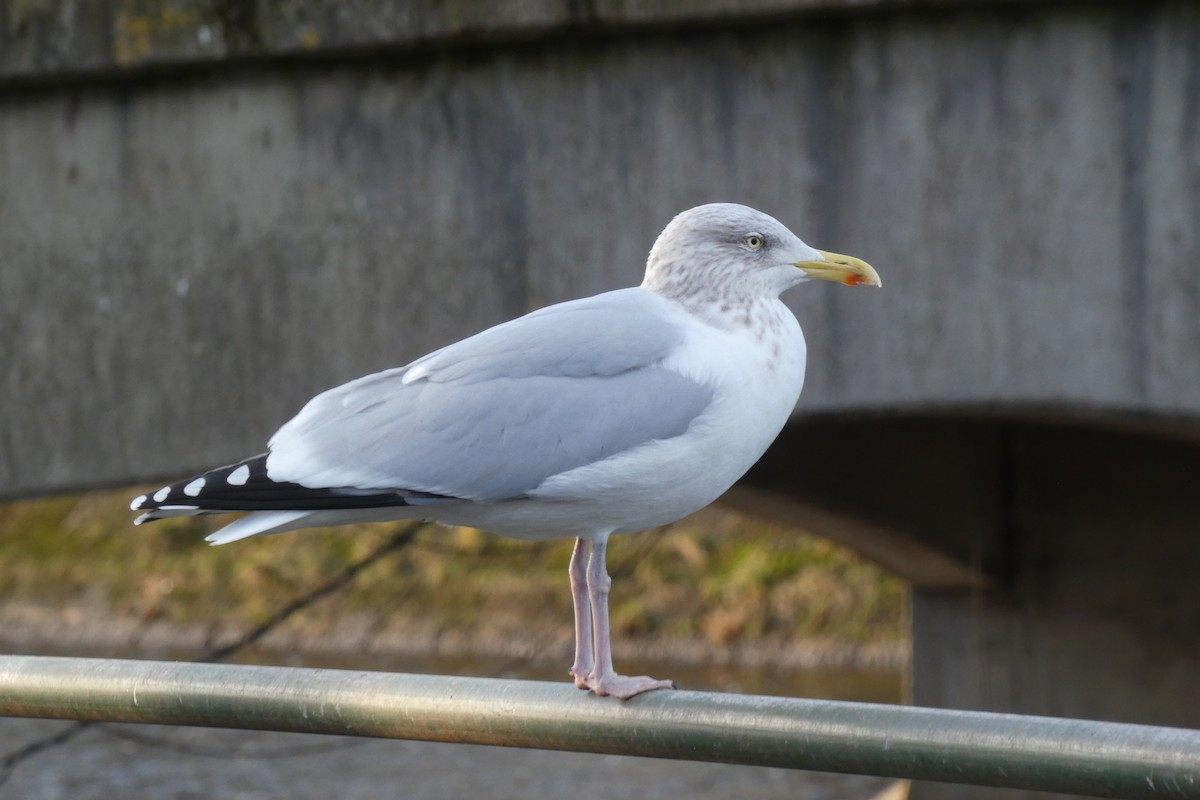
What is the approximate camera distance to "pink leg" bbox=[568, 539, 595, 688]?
111 inches

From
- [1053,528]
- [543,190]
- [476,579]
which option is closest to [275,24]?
[543,190]

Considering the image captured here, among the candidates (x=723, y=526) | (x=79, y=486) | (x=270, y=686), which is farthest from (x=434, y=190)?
(x=723, y=526)

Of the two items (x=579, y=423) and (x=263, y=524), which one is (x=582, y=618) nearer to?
(x=579, y=423)

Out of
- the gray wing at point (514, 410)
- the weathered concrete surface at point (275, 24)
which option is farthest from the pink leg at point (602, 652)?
the weathered concrete surface at point (275, 24)

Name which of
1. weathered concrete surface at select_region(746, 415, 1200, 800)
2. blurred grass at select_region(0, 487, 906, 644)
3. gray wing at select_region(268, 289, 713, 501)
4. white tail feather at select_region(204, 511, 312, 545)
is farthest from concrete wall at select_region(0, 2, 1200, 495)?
blurred grass at select_region(0, 487, 906, 644)

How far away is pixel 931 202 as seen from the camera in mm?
4871

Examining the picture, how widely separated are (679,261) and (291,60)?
2409mm

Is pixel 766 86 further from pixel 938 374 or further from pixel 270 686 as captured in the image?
pixel 270 686

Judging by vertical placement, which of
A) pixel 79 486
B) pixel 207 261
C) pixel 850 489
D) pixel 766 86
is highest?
pixel 766 86

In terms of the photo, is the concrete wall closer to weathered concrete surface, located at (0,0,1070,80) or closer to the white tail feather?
weathered concrete surface, located at (0,0,1070,80)

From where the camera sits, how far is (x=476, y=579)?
12.6m

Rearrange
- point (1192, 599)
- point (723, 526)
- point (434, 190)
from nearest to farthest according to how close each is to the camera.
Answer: point (434, 190) < point (1192, 599) < point (723, 526)

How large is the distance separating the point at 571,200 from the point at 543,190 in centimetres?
9

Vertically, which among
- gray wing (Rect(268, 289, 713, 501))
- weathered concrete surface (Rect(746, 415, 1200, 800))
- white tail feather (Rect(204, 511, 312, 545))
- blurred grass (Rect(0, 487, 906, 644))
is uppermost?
gray wing (Rect(268, 289, 713, 501))
